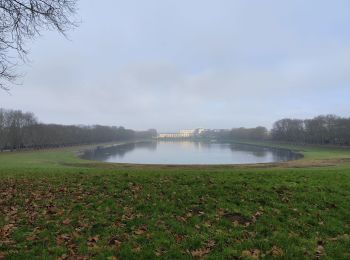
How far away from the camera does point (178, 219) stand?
8586 mm

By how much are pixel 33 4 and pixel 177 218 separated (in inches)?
360

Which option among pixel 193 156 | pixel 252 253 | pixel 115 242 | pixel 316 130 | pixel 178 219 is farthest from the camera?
pixel 316 130

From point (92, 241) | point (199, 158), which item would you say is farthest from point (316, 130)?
point (92, 241)

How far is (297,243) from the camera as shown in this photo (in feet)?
23.2

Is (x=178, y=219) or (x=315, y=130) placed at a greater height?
(x=315, y=130)

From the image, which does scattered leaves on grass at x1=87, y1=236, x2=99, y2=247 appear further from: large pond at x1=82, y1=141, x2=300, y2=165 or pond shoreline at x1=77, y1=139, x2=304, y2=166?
large pond at x1=82, y1=141, x2=300, y2=165

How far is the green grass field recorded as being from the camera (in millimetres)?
6695

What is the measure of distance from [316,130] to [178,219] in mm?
121216

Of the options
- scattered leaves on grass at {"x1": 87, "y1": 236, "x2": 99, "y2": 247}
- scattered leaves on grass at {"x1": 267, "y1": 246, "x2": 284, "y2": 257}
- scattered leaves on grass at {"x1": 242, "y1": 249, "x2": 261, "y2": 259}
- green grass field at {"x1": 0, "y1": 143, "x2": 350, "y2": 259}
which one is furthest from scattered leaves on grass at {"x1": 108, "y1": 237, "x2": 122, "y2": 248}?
scattered leaves on grass at {"x1": 267, "y1": 246, "x2": 284, "y2": 257}

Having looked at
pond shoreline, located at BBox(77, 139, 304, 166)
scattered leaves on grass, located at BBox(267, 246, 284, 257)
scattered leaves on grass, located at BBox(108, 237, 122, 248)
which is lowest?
pond shoreline, located at BBox(77, 139, 304, 166)

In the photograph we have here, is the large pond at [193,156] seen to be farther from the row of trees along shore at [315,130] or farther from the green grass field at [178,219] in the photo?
the green grass field at [178,219]

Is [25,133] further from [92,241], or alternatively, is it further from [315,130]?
[92,241]

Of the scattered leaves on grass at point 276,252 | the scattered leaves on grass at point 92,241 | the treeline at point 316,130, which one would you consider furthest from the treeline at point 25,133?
the scattered leaves on grass at point 276,252

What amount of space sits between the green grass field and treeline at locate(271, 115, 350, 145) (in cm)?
10262
